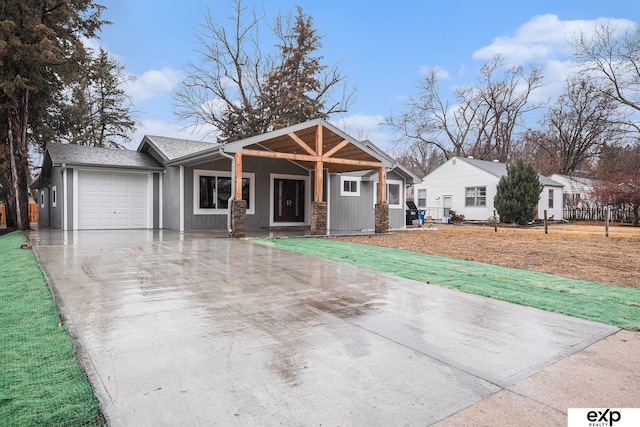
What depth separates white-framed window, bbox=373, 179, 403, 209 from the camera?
16.5 metres

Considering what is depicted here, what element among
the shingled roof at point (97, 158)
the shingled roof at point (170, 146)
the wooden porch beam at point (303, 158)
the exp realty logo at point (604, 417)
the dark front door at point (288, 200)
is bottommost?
the exp realty logo at point (604, 417)

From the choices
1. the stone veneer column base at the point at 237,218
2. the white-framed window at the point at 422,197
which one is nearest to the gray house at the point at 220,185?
the stone veneer column base at the point at 237,218

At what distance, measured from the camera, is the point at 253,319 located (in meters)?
3.52

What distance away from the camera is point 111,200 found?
1416 cm

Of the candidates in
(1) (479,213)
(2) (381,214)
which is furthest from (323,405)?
(1) (479,213)

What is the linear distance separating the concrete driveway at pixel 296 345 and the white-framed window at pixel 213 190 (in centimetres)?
828

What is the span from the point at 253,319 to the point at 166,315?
2.69 feet

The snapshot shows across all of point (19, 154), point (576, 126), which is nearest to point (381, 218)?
point (19, 154)

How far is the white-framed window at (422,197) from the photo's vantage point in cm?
2713

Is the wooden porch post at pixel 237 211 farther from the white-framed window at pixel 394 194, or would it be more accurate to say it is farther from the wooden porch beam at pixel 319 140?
the white-framed window at pixel 394 194

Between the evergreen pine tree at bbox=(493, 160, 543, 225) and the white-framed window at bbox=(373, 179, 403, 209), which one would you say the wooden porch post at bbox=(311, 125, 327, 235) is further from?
the evergreen pine tree at bbox=(493, 160, 543, 225)

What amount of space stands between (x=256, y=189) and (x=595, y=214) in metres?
22.4

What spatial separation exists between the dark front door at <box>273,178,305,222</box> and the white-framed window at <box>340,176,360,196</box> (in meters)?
1.73

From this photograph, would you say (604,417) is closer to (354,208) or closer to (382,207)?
(382,207)
